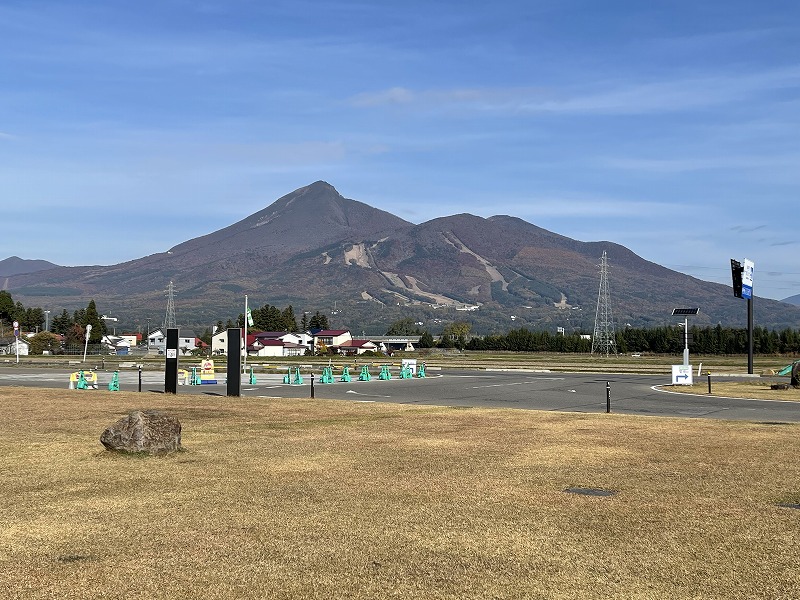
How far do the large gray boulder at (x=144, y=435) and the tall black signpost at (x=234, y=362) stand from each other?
19.7 m

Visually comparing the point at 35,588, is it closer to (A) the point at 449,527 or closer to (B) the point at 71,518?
(B) the point at 71,518

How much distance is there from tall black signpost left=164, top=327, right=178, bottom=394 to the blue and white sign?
41.3 metres

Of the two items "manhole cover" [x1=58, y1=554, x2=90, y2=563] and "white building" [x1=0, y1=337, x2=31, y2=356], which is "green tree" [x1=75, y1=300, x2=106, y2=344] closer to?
"white building" [x1=0, y1=337, x2=31, y2=356]

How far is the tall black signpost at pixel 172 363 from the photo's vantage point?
38.4m

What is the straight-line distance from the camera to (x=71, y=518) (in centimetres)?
1070

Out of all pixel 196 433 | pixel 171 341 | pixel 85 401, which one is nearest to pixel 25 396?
pixel 85 401

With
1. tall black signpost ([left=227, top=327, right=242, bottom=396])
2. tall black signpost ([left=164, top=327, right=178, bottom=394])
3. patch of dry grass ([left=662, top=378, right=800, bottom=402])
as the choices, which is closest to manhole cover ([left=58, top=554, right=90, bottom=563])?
tall black signpost ([left=227, top=327, right=242, bottom=396])

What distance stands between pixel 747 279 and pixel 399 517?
182ft

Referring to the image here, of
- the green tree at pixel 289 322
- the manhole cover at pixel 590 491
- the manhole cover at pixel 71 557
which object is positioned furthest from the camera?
the green tree at pixel 289 322

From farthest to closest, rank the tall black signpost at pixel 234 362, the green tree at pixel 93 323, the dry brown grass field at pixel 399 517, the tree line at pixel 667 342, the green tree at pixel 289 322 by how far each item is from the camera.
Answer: the green tree at pixel 289 322 → the green tree at pixel 93 323 → the tree line at pixel 667 342 → the tall black signpost at pixel 234 362 → the dry brown grass field at pixel 399 517

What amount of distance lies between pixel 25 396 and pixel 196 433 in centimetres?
1623

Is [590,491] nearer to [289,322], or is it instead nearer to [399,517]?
[399,517]

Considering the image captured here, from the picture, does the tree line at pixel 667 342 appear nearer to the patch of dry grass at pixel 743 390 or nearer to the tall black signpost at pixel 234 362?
the patch of dry grass at pixel 743 390

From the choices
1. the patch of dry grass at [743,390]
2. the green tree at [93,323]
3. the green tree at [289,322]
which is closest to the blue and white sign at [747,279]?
the patch of dry grass at [743,390]
